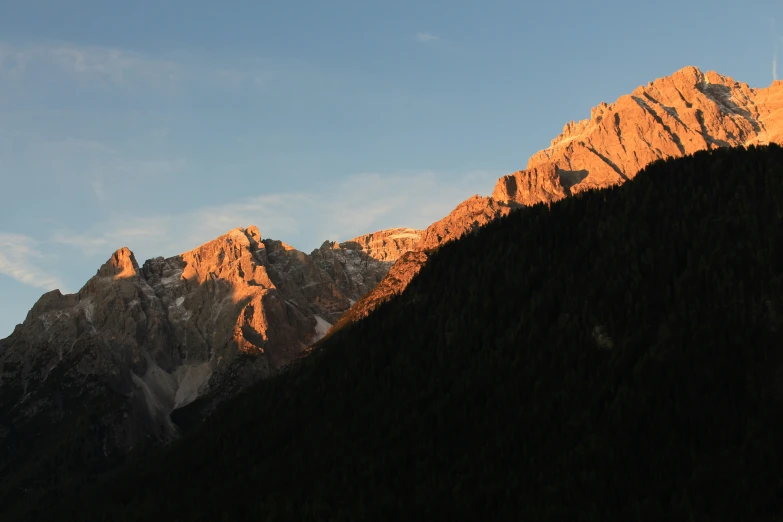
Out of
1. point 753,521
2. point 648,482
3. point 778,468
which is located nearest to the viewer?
point 753,521

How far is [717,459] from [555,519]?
3752 cm

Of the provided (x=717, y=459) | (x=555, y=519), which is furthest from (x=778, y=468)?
(x=555, y=519)

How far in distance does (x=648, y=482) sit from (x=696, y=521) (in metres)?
20.2

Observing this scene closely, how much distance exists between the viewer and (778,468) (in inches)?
7343

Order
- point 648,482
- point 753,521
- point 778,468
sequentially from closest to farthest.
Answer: point 753,521 → point 778,468 → point 648,482

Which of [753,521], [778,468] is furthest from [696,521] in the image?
[778,468]

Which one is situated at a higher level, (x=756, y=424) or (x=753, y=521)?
(x=756, y=424)

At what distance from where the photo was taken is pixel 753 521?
17525 cm

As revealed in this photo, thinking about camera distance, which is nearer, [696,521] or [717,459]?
[696,521]

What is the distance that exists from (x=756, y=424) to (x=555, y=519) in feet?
160

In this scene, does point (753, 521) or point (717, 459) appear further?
point (717, 459)

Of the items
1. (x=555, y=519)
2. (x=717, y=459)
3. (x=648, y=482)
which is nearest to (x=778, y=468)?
(x=717, y=459)

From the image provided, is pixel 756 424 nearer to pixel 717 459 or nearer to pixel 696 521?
pixel 717 459

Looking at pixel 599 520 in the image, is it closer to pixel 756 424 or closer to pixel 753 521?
pixel 753 521
